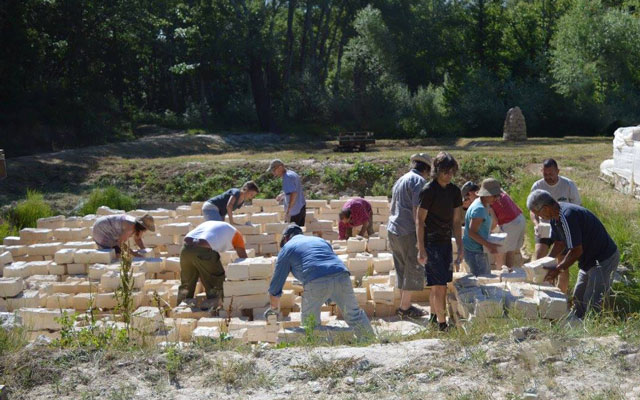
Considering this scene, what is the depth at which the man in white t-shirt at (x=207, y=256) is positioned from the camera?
7.54m

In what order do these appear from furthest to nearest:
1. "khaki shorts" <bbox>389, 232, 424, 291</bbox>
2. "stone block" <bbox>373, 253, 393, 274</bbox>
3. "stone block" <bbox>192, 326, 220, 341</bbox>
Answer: "stone block" <bbox>373, 253, 393, 274</bbox> → "khaki shorts" <bbox>389, 232, 424, 291</bbox> → "stone block" <bbox>192, 326, 220, 341</bbox>

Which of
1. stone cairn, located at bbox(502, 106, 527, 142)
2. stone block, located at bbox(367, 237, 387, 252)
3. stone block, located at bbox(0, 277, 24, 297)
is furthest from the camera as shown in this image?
stone cairn, located at bbox(502, 106, 527, 142)

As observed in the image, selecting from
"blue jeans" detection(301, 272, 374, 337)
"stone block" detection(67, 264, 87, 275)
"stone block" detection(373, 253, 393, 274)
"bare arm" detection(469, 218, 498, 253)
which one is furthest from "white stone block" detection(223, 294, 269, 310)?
"stone block" detection(67, 264, 87, 275)

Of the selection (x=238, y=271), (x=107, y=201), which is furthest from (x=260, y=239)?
(x=107, y=201)

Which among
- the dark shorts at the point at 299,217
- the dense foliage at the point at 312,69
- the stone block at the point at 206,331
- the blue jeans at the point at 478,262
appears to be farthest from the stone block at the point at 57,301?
the dense foliage at the point at 312,69

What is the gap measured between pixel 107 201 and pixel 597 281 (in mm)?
10387

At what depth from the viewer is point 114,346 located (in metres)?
5.07

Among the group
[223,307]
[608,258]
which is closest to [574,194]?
[608,258]

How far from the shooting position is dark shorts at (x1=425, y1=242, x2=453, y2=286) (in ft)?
20.7

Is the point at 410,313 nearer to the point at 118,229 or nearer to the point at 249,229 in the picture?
the point at 249,229

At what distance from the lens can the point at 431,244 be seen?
20.8ft

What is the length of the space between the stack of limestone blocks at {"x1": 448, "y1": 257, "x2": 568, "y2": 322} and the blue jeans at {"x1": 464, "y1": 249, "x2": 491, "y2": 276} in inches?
16.9

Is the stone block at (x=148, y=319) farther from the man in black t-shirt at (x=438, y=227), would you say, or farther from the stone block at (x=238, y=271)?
the man in black t-shirt at (x=438, y=227)

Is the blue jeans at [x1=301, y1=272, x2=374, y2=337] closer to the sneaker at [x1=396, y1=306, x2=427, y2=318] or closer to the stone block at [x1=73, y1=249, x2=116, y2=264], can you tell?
the sneaker at [x1=396, y1=306, x2=427, y2=318]
